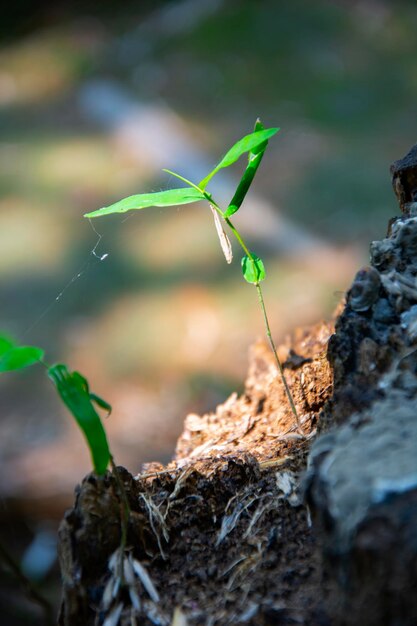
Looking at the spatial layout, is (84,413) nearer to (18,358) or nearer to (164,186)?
(18,358)

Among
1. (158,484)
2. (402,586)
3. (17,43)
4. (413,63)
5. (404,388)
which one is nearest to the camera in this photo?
(402,586)

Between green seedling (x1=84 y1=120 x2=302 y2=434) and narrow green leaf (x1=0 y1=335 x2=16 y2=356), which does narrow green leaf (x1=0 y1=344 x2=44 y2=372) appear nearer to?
narrow green leaf (x1=0 y1=335 x2=16 y2=356)

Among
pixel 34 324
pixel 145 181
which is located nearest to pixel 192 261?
pixel 145 181

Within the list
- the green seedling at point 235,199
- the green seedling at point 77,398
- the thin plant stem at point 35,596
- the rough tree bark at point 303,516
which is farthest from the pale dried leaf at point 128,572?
the thin plant stem at point 35,596

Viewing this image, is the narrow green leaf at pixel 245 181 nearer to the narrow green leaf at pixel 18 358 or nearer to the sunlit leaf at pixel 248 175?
the sunlit leaf at pixel 248 175

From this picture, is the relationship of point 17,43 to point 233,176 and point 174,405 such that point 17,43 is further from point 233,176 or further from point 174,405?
point 174,405

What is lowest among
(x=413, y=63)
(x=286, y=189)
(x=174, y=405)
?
(x=174, y=405)
